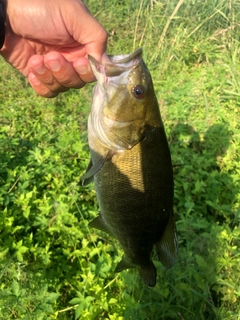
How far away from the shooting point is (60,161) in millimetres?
3205

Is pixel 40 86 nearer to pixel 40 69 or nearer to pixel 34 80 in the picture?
pixel 34 80

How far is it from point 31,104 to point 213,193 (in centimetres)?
271

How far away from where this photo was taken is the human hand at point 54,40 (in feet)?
5.81

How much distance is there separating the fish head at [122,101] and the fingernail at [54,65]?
327 millimetres

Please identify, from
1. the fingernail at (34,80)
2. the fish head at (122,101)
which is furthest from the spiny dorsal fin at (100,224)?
the fingernail at (34,80)

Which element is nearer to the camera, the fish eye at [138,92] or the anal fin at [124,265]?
the fish eye at [138,92]

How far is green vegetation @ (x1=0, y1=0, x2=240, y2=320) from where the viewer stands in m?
2.18

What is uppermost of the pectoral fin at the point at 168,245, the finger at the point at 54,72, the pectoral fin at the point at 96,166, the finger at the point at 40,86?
the finger at the point at 54,72

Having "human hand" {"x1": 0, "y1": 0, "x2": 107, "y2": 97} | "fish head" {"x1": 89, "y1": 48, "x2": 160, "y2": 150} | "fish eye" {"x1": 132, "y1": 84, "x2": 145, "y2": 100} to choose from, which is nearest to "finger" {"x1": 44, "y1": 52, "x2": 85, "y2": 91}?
"human hand" {"x1": 0, "y1": 0, "x2": 107, "y2": 97}

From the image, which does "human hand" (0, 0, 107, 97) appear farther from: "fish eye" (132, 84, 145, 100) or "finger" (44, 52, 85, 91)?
"fish eye" (132, 84, 145, 100)

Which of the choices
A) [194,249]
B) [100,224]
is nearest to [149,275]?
[100,224]

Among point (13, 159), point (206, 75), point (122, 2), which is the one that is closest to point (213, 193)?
point (13, 159)

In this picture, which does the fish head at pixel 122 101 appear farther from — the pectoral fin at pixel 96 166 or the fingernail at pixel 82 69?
the fingernail at pixel 82 69

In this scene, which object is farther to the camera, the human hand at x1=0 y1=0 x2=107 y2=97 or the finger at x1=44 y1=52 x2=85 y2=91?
the finger at x1=44 y1=52 x2=85 y2=91
